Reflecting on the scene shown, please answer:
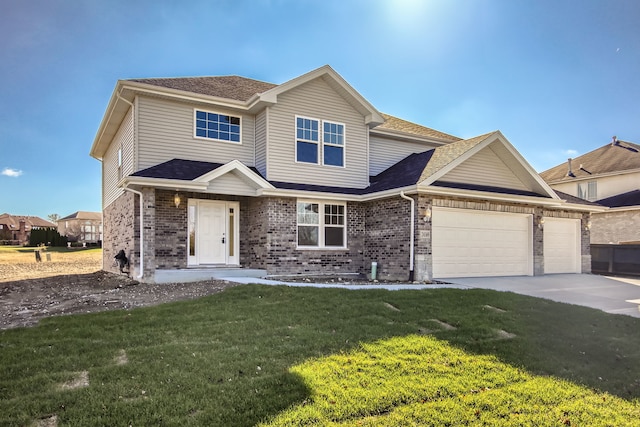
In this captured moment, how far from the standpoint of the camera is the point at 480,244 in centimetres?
1366

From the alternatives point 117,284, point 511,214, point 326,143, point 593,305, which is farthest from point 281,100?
point 593,305

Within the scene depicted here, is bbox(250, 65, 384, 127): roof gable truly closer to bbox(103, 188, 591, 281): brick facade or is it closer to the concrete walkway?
bbox(103, 188, 591, 281): brick facade

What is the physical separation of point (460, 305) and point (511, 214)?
732cm

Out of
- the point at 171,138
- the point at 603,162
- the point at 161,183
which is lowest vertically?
the point at 161,183

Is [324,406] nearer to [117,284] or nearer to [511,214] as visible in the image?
[117,284]

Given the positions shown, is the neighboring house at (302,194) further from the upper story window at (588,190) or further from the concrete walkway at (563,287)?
the upper story window at (588,190)

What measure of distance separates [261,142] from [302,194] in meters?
2.44

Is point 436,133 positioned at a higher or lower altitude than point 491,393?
higher

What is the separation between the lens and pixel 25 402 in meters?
3.78

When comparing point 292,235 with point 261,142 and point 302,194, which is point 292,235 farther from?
point 261,142

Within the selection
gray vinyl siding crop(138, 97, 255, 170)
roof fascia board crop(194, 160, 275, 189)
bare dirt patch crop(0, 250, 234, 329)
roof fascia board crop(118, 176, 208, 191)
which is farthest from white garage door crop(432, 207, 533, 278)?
gray vinyl siding crop(138, 97, 255, 170)

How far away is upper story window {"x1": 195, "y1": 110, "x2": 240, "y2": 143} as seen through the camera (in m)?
13.5

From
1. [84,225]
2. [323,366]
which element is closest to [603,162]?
[323,366]

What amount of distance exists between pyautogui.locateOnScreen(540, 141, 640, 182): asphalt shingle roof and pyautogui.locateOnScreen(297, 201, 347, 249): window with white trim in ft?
61.8
